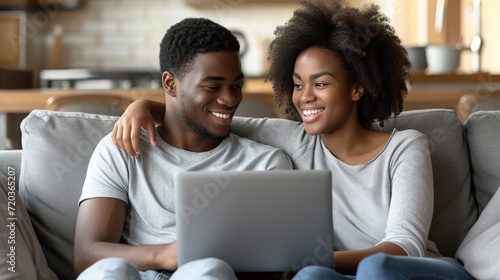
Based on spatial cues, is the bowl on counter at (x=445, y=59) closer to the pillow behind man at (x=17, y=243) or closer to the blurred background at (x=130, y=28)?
the blurred background at (x=130, y=28)

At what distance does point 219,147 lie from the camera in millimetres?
Result: 2080

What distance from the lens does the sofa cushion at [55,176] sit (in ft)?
6.79

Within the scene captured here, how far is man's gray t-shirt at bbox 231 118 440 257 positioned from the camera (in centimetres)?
185

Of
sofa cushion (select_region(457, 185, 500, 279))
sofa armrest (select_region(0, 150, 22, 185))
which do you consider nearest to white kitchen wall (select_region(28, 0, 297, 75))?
sofa armrest (select_region(0, 150, 22, 185))

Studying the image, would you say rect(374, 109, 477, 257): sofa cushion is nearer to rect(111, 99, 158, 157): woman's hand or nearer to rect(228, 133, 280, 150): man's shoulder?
rect(228, 133, 280, 150): man's shoulder

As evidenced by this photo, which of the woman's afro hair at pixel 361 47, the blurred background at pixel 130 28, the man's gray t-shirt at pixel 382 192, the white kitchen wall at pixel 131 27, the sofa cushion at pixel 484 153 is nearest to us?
the man's gray t-shirt at pixel 382 192

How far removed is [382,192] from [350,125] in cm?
23

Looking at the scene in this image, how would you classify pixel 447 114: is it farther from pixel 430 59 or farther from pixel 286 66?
pixel 430 59

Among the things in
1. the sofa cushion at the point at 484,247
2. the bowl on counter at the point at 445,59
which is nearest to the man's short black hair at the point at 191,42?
the sofa cushion at the point at 484,247

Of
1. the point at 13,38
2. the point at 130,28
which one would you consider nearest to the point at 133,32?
the point at 130,28

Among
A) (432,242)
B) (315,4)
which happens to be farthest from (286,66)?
(432,242)

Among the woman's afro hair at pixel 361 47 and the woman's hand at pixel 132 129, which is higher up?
the woman's afro hair at pixel 361 47

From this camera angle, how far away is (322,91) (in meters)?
2.03

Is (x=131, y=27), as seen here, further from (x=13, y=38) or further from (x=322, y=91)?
(x=322, y=91)
